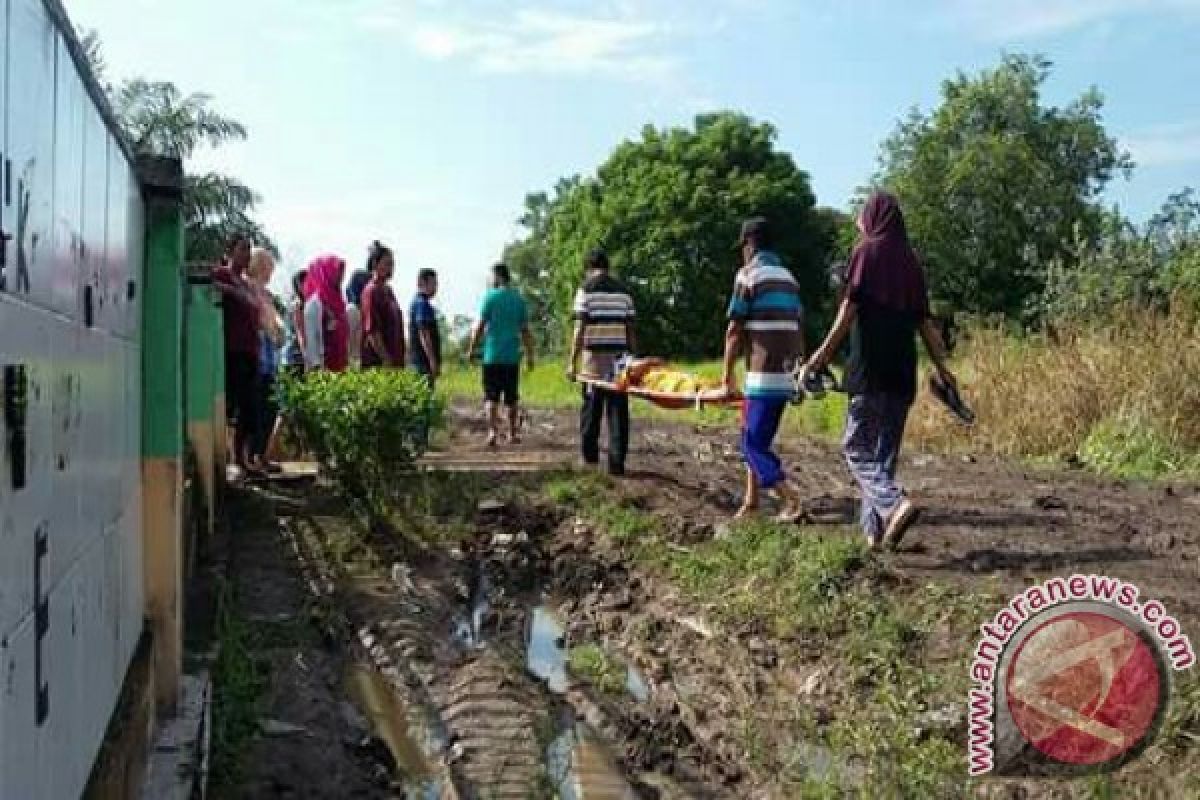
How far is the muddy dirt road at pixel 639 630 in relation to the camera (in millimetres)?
5090

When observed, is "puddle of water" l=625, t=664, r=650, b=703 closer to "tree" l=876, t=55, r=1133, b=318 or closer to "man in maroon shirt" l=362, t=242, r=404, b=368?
"man in maroon shirt" l=362, t=242, r=404, b=368

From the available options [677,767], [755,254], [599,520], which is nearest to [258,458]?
[599,520]

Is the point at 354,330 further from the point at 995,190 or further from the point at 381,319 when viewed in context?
the point at 995,190

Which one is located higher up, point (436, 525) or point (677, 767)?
point (436, 525)

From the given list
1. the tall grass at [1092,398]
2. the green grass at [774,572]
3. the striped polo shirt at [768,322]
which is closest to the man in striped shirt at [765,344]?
the striped polo shirt at [768,322]

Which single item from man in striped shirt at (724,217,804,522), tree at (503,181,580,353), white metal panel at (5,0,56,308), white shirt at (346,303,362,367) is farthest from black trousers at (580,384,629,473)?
tree at (503,181,580,353)

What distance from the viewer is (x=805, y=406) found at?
18906 millimetres

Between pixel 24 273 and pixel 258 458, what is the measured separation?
335 inches

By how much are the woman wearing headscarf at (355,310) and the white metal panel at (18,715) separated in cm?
991

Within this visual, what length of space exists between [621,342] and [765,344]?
2589mm

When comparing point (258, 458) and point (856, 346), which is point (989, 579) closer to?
point (856, 346)

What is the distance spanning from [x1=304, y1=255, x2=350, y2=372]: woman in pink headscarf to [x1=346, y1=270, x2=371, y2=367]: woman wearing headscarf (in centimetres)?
40

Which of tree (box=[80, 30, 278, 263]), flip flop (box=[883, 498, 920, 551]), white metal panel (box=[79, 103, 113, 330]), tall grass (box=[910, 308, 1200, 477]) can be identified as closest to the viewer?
white metal panel (box=[79, 103, 113, 330])

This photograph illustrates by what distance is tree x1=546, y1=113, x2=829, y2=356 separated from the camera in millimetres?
43938
